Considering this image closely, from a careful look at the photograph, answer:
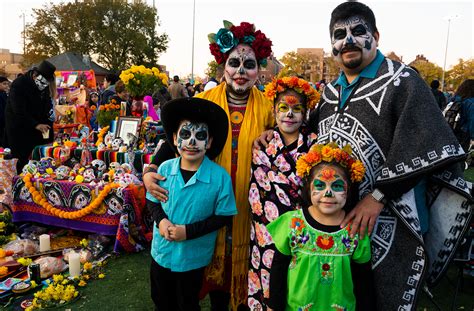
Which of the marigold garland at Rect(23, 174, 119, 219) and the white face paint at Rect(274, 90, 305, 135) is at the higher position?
the white face paint at Rect(274, 90, 305, 135)

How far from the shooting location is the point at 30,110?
5066 mm

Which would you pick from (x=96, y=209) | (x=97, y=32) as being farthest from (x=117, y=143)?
(x=97, y=32)

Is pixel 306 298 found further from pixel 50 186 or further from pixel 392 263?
pixel 50 186

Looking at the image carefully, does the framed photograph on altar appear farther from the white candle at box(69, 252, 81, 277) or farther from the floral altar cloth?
the white candle at box(69, 252, 81, 277)

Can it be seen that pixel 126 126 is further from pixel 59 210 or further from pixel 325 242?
pixel 325 242

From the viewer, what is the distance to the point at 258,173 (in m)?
2.17

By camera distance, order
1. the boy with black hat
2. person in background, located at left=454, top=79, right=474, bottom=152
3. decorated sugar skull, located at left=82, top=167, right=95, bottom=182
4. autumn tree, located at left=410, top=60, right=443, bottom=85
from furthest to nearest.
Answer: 1. autumn tree, located at left=410, top=60, right=443, bottom=85
2. person in background, located at left=454, top=79, right=474, bottom=152
3. decorated sugar skull, located at left=82, top=167, right=95, bottom=182
4. the boy with black hat

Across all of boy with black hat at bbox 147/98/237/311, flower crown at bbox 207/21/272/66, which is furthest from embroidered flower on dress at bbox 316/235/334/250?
flower crown at bbox 207/21/272/66

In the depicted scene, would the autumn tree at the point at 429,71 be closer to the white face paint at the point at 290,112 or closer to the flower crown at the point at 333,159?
the white face paint at the point at 290,112

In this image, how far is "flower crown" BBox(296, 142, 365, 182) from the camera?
1720 millimetres

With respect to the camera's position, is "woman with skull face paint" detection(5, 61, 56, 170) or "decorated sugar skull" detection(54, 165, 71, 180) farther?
"woman with skull face paint" detection(5, 61, 56, 170)

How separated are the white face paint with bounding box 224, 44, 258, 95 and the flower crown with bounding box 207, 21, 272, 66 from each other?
0.13ft

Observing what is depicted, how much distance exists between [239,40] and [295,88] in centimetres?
59

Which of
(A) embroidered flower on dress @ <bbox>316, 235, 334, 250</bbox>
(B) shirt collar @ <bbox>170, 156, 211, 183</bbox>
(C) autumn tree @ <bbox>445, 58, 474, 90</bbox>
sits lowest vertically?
(A) embroidered flower on dress @ <bbox>316, 235, 334, 250</bbox>
